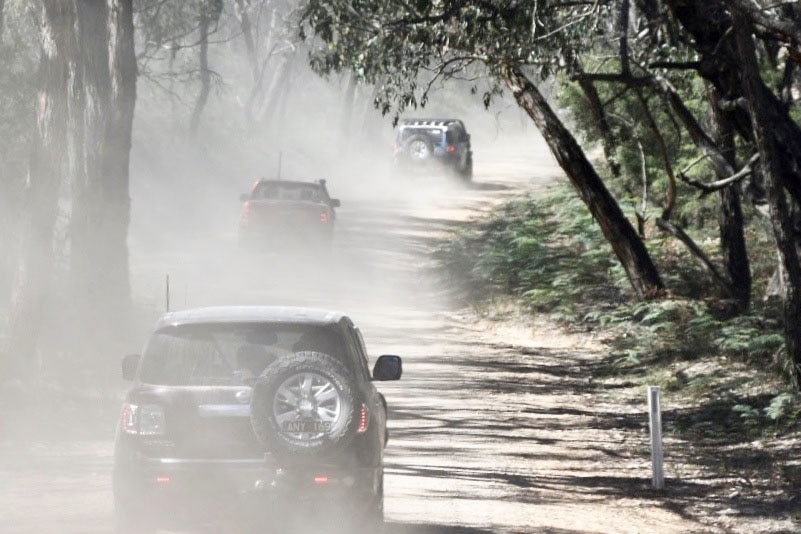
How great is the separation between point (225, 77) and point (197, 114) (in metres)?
22.5

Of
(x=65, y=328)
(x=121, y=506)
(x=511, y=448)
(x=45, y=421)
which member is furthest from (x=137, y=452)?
(x=65, y=328)

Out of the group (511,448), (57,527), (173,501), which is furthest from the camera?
(511,448)

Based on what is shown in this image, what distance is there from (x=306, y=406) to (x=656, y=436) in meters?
4.92

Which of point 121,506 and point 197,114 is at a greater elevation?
point 197,114

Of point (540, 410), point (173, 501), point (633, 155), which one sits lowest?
point (540, 410)

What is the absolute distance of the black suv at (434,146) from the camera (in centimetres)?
4700

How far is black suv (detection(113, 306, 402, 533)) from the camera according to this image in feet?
24.4

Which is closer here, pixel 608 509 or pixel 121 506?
pixel 121 506

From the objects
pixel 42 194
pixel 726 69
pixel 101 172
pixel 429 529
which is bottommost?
pixel 429 529

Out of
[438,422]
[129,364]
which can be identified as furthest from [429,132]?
[129,364]

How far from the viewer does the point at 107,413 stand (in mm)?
15383

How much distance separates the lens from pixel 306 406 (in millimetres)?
7469

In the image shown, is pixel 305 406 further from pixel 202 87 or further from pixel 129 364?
pixel 202 87

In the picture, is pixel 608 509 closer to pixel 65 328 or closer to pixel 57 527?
pixel 57 527
